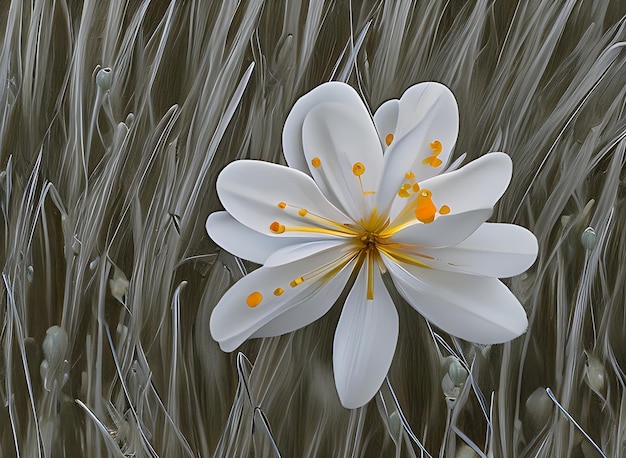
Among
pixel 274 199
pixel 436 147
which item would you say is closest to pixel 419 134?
pixel 436 147

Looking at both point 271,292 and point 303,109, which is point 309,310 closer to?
point 271,292

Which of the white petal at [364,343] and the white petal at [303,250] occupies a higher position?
the white petal at [303,250]

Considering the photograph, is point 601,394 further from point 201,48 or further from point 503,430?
point 201,48

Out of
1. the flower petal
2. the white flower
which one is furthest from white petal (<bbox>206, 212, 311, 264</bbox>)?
the flower petal

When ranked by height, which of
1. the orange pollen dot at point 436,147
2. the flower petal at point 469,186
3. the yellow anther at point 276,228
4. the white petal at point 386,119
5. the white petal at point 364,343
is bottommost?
the white petal at point 364,343

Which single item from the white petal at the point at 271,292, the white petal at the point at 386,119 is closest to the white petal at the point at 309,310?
the white petal at the point at 271,292

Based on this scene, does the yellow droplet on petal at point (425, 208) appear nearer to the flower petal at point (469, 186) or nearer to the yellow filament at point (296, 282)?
the flower petal at point (469, 186)

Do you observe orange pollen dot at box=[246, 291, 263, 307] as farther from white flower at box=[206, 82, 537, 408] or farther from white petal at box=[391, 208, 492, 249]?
white petal at box=[391, 208, 492, 249]
